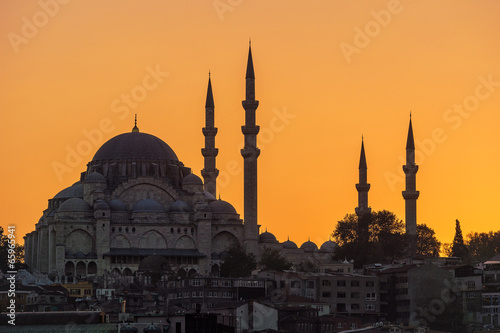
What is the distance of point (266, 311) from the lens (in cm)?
8175

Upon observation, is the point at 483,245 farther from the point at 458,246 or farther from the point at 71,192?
the point at 71,192

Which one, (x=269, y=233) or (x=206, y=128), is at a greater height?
(x=206, y=128)

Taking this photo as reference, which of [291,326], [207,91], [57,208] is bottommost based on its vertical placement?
[291,326]

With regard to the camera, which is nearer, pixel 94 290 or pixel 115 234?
pixel 94 290

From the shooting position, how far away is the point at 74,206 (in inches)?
4289

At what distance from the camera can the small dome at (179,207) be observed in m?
111

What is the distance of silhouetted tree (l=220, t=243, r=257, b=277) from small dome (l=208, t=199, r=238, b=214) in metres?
4.73

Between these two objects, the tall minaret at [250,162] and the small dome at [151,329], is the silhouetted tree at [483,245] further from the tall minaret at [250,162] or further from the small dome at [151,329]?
the small dome at [151,329]

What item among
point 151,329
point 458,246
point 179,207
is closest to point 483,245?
point 458,246

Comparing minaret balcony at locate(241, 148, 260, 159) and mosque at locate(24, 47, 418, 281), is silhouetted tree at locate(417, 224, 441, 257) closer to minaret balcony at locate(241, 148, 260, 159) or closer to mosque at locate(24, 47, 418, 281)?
mosque at locate(24, 47, 418, 281)

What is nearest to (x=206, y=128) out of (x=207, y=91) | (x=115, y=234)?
(x=207, y=91)

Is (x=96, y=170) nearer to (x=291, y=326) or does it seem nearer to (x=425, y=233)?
(x=425, y=233)

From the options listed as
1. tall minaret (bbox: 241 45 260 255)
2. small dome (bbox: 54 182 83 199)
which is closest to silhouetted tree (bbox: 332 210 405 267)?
tall minaret (bbox: 241 45 260 255)

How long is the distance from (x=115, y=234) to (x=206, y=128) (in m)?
11.1
